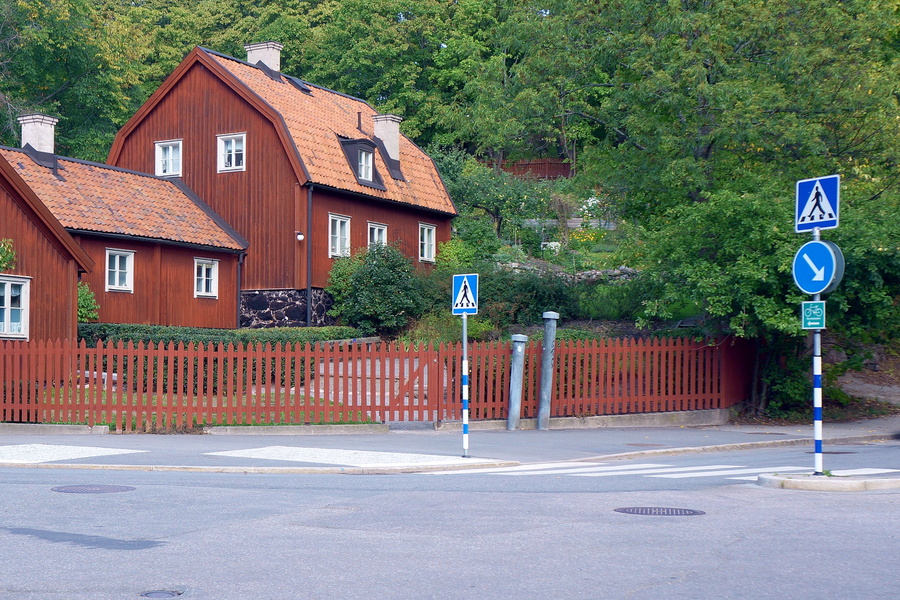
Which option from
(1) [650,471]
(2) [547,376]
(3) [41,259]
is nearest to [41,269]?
(3) [41,259]

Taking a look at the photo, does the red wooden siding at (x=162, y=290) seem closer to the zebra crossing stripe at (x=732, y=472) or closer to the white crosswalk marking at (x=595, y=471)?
the white crosswalk marking at (x=595, y=471)

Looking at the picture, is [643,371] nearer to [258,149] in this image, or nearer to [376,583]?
[376,583]

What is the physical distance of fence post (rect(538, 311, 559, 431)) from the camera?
2008 cm

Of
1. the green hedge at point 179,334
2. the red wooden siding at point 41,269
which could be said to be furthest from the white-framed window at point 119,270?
the red wooden siding at point 41,269

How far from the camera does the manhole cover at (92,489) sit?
11.1 metres

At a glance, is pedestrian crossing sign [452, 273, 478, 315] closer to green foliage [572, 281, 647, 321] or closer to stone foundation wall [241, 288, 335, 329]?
green foliage [572, 281, 647, 321]

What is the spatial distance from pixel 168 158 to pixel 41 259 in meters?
12.6

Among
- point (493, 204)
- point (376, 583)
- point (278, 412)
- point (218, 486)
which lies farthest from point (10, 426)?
point (493, 204)

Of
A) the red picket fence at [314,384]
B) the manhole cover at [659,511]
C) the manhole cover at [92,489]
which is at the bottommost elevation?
the manhole cover at [92,489]

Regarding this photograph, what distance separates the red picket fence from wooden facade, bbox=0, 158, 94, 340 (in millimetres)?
4140

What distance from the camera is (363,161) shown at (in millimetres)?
36500

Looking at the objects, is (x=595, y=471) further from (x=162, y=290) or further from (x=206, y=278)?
(x=206, y=278)

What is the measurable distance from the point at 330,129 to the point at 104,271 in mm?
10712

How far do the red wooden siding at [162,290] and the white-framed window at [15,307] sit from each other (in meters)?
4.04
